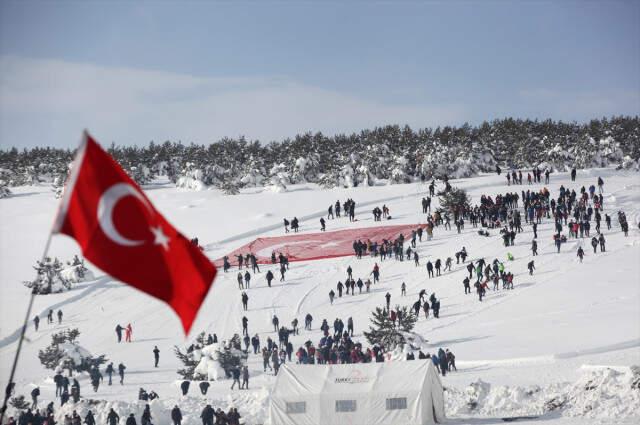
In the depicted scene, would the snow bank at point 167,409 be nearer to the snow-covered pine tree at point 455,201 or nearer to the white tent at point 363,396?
the white tent at point 363,396

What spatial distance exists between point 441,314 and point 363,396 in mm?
17315

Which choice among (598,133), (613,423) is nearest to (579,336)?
(613,423)

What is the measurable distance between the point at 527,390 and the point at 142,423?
405 inches

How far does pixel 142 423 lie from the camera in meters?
24.2

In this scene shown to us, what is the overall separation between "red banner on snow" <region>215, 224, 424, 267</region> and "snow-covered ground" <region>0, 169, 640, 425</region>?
1421 millimetres

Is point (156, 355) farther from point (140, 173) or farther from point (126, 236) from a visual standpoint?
point (140, 173)

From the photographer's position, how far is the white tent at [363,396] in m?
22.7

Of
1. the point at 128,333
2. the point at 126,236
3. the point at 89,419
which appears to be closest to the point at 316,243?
the point at 128,333

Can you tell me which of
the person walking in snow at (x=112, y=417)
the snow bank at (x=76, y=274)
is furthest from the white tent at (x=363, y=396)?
the snow bank at (x=76, y=274)

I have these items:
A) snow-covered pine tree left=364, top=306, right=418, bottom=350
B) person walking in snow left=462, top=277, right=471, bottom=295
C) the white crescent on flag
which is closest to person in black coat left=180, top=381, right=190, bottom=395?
snow-covered pine tree left=364, top=306, right=418, bottom=350

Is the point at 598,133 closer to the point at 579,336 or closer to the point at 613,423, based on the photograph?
the point at 579,336

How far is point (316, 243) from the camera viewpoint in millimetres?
53719

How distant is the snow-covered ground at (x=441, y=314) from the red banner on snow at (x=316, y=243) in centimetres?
142

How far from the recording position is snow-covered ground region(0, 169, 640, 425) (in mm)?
24558
